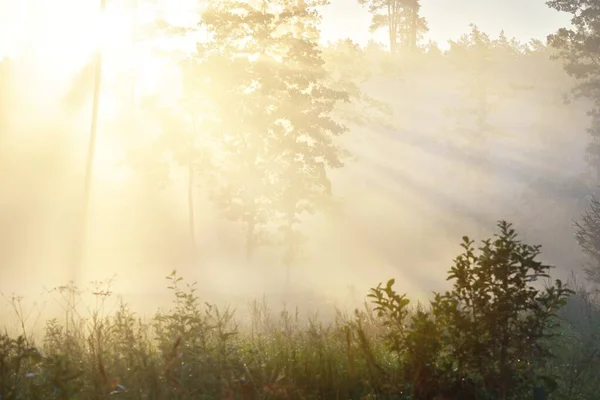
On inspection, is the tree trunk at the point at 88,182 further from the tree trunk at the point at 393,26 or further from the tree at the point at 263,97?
the tree trunk at the point at 393,26

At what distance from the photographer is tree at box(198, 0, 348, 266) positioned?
2731 cm

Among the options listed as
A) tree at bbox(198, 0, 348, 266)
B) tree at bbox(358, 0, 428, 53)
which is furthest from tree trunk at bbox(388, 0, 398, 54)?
tree at bbox(198, 0, 348, 266)

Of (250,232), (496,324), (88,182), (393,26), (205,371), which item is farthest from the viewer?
(393,26)

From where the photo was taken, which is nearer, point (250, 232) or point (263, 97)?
point (263, 97)

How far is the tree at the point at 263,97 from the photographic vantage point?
2731 cm

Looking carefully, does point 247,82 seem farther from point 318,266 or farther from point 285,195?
point 318,266

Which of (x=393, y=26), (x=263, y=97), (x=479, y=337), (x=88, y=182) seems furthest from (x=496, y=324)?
(x=393, y=26)

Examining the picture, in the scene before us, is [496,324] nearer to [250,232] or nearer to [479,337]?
[479,337]

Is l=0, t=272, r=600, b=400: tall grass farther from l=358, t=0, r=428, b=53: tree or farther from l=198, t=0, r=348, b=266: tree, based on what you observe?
l=358, t=0, r=428, b=53: tree

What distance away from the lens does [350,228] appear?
140 feet

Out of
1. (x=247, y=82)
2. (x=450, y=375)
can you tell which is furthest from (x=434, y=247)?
(x=450, y=375)

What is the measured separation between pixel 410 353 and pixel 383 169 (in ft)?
155

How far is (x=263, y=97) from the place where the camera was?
90.6ft

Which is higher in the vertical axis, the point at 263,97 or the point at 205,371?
the point at 263,97
